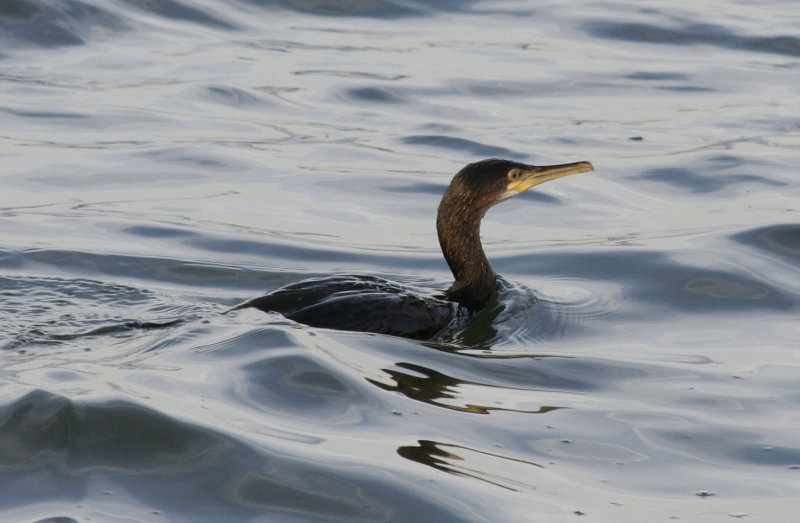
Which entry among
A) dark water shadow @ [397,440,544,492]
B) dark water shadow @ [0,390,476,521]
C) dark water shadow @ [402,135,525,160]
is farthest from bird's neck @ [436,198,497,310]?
dark water shadow @ [402,135,525,160]

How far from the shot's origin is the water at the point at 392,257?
5.12 metres

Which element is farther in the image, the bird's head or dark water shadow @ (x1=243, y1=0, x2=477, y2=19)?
dark water shadow @ (x1=243, y1=0, x2=477, y2=19)

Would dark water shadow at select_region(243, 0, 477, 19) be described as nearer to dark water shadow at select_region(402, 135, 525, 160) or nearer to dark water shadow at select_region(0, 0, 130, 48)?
dark water shadow at select_region(0, 0, 130, 48)

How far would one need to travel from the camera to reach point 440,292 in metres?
7.94

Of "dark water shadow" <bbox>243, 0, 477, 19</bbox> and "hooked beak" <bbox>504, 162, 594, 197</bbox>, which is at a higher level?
"dark water shadow" <bbox>243, 0, 477, 19</bbox>

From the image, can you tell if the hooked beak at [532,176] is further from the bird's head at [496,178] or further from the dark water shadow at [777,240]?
the dark water shadow at [777,240]

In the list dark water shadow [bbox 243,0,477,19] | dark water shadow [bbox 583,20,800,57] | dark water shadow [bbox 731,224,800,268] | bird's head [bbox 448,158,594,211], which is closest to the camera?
bird's head [bbox 448,158,594,211]

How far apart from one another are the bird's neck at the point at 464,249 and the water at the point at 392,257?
8.2 inches

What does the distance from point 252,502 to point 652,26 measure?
12515 millimetres

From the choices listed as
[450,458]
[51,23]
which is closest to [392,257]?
[450,458]

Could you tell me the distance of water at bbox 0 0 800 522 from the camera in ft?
16.8

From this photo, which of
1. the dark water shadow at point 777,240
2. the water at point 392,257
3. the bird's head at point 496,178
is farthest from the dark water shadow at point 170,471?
the dark water shadow at point 777,240

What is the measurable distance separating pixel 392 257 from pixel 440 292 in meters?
1.11

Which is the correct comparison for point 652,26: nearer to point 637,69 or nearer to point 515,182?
point 637,69
